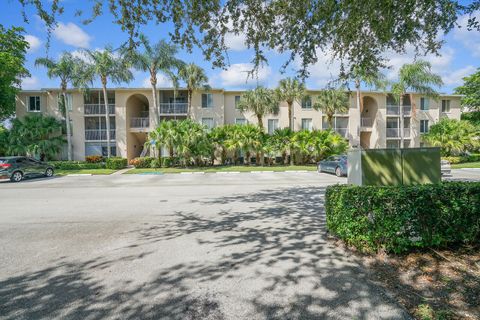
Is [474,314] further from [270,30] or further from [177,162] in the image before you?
[177,162]

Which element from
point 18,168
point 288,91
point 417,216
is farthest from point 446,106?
point 18,168

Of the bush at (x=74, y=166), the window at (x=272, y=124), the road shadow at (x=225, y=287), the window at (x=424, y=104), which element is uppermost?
the window at (x=424, y=104)

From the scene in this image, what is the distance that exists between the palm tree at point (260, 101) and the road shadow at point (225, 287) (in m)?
22.7

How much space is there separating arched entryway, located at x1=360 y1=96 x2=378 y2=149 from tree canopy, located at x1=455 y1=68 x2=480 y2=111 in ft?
39.4

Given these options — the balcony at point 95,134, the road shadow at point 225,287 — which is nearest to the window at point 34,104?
the balcony at point 95,134

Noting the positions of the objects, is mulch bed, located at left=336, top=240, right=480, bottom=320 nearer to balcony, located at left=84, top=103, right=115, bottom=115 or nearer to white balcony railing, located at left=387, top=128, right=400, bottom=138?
balcony, located at left=84, top=103, right=115, bottom=115

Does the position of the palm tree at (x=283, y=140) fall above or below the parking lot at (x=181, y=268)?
above

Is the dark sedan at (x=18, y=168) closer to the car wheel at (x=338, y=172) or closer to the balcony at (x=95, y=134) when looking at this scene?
the balcony at (x=95, y=134)

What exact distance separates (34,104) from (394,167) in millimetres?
36056

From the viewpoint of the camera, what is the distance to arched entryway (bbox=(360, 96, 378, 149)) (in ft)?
110

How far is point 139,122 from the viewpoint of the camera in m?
31.1

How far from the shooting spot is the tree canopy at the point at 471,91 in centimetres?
3239

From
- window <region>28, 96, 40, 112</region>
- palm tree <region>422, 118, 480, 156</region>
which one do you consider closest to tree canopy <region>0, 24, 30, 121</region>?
window <region>28, 96, 40, 112</region>

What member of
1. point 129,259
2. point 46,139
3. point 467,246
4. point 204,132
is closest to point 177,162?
point 204,132
